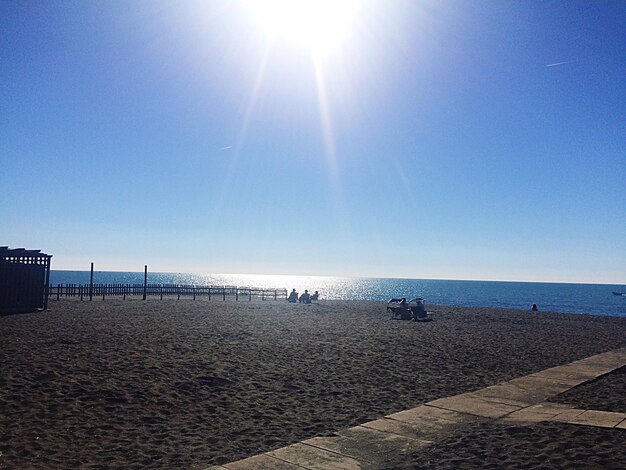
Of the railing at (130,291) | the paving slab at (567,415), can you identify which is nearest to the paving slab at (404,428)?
the paving slab at (567,415)

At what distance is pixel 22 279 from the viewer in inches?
898

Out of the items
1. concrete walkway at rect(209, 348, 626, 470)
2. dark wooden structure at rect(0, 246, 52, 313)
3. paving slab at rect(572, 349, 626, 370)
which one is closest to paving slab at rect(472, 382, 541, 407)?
concrete walkway at rect(209, 348, 626, 470)

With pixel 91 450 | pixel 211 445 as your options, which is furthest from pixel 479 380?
pixel 91 450

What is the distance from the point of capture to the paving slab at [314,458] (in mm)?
5371

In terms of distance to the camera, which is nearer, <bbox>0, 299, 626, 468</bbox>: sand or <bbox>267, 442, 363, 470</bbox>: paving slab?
<bbox>267, 442, 363, 470</bbox>: paving slab

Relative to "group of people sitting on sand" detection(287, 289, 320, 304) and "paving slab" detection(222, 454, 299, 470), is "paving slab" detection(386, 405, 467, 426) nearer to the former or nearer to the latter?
"paving slab" detection(222, 454, 299, 470)

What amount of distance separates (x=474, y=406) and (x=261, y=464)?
4204mm

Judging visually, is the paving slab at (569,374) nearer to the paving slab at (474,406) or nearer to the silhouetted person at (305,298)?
the paving slab at (474,406)

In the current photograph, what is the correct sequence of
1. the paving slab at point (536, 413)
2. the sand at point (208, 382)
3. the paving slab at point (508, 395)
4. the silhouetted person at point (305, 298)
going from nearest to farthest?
1. the sand at point (208, 382)
2. the paving slab at point (536, 413)
3. the paving slab at point (508, 395)
4. the silhouetted person at point (305, 298)

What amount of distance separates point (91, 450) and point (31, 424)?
131 centimetres

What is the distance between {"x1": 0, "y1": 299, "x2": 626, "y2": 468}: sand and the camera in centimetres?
616

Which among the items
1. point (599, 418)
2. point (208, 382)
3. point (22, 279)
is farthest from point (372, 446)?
point (22, 279)

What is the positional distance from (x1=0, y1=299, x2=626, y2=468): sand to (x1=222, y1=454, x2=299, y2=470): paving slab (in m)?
0.32

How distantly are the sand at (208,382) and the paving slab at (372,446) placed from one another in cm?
38
